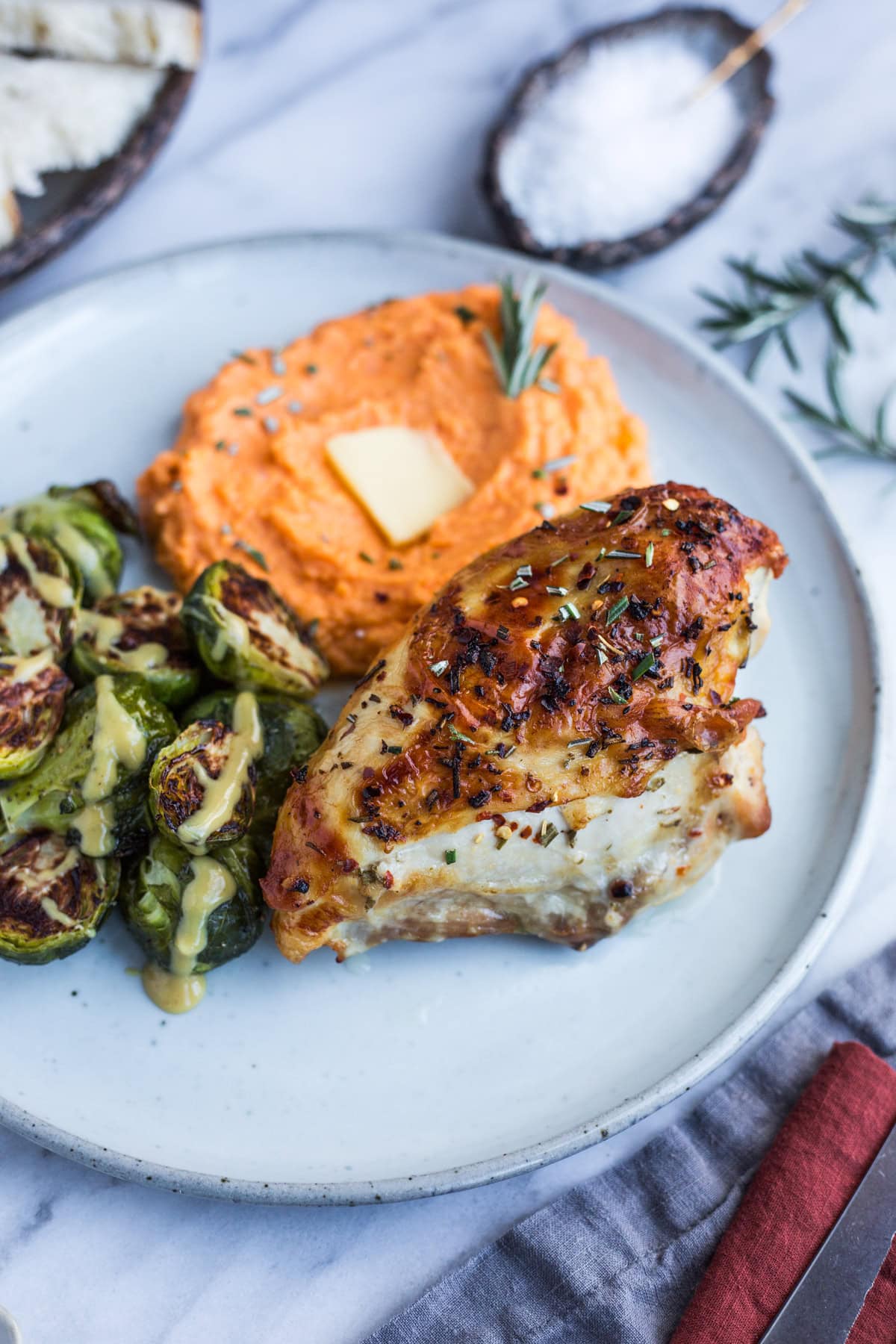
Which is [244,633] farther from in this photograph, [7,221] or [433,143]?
[433,143]

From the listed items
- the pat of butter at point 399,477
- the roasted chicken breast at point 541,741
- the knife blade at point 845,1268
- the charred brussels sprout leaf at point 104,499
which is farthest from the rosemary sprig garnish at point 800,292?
the knife blade at point 845,1268

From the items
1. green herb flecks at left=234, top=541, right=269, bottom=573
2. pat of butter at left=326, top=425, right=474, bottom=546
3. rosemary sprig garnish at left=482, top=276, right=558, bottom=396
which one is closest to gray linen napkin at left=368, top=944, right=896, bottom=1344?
pat of butter at left=326, top=425, right=474, bottom=546

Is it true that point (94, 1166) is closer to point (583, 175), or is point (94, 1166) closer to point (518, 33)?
point (583, 175)

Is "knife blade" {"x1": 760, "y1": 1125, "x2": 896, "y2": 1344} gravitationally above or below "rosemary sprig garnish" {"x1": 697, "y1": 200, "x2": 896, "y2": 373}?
below

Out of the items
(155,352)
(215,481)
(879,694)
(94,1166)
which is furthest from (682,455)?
(94,1166)

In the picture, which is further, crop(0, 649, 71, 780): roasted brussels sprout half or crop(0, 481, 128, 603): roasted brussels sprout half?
crop(0, 481, 128, 603): roasted brussels sprout half

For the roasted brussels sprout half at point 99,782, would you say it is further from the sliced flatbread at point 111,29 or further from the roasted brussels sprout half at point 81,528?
the sliced flatbread at point 111,29

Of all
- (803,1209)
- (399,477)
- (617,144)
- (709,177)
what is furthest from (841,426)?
(803,1209)

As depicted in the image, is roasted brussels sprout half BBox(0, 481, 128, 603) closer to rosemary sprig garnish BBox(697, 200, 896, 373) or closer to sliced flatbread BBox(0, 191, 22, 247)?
sliced flatbread BBox(0, 191, 22, 247)
